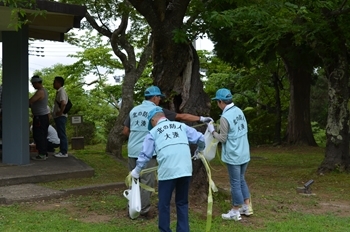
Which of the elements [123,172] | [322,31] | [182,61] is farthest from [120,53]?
[182,61]

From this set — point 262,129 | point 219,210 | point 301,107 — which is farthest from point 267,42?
point 262,129

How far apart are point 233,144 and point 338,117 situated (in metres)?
5.28

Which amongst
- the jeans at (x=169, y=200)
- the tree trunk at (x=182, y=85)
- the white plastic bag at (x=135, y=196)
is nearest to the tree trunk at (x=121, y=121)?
the tree trunk at (x=182, y=85)

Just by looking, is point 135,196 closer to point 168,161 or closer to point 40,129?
point 168,161

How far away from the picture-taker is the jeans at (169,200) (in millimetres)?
5992

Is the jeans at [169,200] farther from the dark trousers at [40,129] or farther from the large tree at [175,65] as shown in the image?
the dark trousers at [40,129]

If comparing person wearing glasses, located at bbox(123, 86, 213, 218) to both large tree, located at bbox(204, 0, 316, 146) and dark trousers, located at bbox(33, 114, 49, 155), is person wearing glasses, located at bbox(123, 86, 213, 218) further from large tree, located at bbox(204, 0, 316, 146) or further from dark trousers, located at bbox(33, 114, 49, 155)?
dark trousers, located at bbox(33, 114, 49, 155)

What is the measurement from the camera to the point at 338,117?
11.7 metres

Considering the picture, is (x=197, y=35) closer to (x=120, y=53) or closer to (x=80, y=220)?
(x=80, y=220)

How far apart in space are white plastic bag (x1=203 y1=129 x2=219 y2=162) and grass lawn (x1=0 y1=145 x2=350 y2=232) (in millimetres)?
810

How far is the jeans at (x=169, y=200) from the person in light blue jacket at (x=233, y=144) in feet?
4.09

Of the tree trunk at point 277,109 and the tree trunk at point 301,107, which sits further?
the tree trunk at point 277,109

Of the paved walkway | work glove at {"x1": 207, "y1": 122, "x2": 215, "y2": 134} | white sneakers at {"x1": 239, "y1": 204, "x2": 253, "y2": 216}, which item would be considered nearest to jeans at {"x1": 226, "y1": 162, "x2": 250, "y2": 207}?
white sneakers at {"x1": 239, "y1": 204, "x2": 253, "y2": 216}

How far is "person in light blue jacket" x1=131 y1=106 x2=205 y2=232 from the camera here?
19.4 ft
